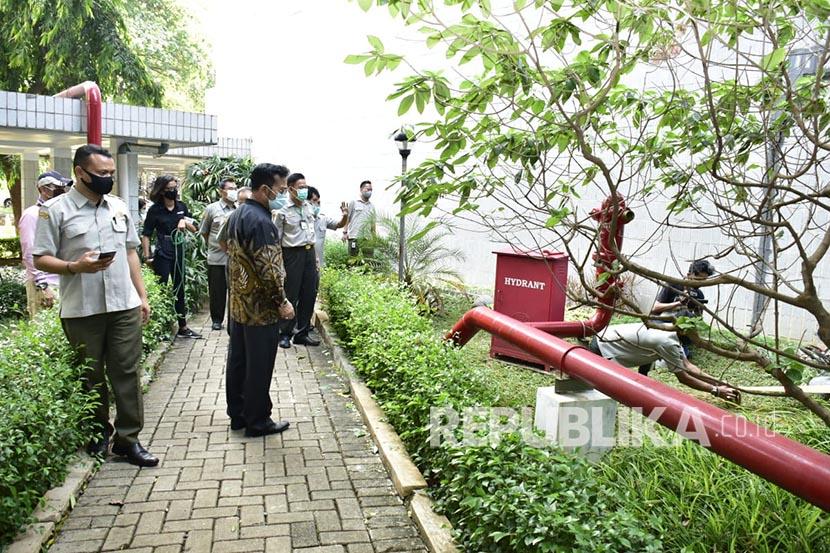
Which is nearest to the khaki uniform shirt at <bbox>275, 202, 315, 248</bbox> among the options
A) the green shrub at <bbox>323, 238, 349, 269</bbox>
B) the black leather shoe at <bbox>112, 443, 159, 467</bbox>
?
the black leather shoe at <bbox>112, 443, 159, 467</bbox>

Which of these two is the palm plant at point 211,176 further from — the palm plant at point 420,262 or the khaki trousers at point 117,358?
the khaki trousers at point 117,358

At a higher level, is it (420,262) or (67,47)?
(67,47)

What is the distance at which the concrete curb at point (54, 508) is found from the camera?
3.28 m

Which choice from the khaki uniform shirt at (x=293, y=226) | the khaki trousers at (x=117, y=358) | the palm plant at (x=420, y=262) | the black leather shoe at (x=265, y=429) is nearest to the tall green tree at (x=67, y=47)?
the palm plant at (x=420, y=262)

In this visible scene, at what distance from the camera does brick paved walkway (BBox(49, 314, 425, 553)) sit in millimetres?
3609

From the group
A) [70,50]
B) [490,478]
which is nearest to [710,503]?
[490,478]

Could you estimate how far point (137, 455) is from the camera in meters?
4.49

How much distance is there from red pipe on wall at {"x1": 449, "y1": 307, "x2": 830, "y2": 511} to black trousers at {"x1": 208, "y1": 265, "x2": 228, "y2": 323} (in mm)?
5608

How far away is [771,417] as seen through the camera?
5.01 metres

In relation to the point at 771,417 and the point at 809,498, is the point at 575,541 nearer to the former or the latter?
the point at 809,498

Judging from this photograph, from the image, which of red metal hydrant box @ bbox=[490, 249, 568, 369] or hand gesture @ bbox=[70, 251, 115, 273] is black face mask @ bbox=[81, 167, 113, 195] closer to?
hand gesture @ bbox=[70, 251, 115, 273]

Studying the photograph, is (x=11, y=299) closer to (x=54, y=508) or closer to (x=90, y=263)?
(x=90, y=263)

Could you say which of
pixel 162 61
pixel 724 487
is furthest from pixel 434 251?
pixel 162 61

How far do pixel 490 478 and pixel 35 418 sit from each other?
2350 millimetres
